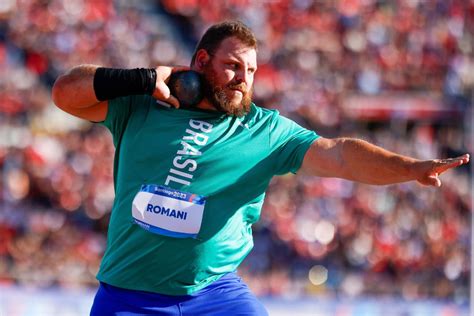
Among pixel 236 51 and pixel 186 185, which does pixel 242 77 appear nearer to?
pixel 236 51

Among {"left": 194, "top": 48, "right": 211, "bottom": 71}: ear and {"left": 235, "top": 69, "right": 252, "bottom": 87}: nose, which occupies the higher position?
{"left": 194, "top": 48, "right": 211, "bottom": 71}: ear

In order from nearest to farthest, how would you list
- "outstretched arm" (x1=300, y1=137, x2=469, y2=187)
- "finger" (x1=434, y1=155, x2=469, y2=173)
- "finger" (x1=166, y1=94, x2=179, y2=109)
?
"finger" (x1=434, y1=155, x2=469, y2=173), "outstretched arm" (x1=300, y1=137, x2=469, y2=187), "finger" (x1=166, y1=94, x2=179, y2=109)

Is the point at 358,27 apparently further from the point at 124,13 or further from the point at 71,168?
the point at 71,168

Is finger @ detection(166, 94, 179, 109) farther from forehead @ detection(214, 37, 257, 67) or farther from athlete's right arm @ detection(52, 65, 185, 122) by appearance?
forehead @ detection(214, 37, 257, 67)

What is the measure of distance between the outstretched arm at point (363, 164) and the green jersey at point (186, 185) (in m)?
0.08

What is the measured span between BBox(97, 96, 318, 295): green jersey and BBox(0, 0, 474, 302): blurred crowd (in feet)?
24.6

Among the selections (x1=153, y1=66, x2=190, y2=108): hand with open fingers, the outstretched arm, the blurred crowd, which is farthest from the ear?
the blurred crowd

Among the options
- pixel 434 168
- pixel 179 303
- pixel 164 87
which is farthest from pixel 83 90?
pixel 434 168

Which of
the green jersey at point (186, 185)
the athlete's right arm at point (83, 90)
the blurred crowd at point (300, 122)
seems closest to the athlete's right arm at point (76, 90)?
the athlete's right arm at point (83, 90)

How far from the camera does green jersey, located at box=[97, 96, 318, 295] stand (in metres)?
4.42

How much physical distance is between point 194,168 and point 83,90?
63 centimetres

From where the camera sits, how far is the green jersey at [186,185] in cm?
442

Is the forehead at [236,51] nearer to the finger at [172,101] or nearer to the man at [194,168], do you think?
the man at [194,168]

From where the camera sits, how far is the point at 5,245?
1260 centimetres
